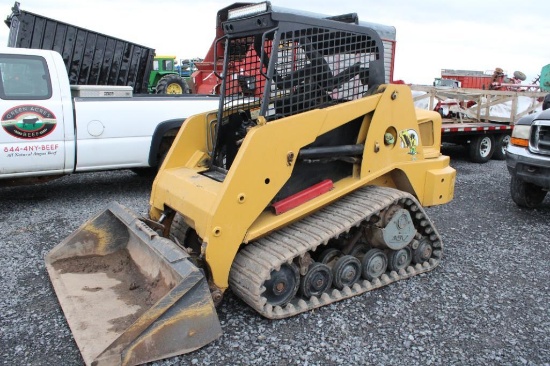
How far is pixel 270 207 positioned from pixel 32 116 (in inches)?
147

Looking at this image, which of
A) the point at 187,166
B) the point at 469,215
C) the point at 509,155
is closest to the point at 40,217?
the point at 187,166

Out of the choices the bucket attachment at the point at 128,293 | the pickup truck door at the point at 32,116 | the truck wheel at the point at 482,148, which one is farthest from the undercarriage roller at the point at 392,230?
the truck wheel at the point at 482,148

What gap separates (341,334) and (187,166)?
194cm

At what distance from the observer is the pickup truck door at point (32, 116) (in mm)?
5852

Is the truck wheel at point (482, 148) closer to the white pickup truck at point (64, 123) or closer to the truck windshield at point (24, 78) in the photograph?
the white pickup truck at point (64, 123)

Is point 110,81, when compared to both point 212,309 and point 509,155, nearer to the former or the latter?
point 509,155

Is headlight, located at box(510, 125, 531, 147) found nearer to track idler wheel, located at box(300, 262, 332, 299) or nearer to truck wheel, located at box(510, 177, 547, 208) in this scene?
truck wheel, located at box(510, 177, 547, 208)

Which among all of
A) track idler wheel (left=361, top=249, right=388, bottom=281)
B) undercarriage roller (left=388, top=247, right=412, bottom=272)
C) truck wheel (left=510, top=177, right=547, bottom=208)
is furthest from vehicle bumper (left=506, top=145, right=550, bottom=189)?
track idler wheel (left=361, top=249, right=388, bottom=281)

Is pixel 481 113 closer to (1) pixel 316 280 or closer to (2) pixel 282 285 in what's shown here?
(1) pixel 316 280

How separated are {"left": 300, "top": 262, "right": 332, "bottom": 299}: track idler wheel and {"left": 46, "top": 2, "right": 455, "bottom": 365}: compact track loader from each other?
10mm

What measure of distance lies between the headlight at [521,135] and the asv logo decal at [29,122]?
5.81 m

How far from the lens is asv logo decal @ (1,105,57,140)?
5809mm

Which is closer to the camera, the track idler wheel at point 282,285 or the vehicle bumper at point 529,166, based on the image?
the track idler wheel at point 282,285

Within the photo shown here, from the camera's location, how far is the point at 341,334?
3.39 m
